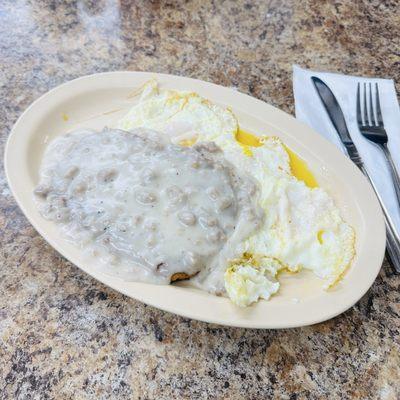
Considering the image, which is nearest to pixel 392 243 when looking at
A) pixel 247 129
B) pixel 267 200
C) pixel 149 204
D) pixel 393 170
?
pixel 393 170

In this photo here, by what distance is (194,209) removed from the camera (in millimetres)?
1294

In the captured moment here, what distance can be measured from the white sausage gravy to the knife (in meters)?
0.42

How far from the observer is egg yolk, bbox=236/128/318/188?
4.95 feet

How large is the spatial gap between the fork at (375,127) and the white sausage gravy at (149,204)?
1.77 ft

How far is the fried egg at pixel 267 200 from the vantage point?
1.24 metres

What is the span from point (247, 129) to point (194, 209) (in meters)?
0.45

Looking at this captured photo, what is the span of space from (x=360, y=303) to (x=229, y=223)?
1.41 feet

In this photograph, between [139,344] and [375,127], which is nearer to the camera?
[139,344]

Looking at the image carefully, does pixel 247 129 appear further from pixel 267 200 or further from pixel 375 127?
pixel 375 127

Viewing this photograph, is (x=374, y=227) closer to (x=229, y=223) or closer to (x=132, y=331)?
(x=229, y=223)

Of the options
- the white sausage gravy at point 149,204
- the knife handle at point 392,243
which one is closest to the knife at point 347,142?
the knife handle at point 392,243

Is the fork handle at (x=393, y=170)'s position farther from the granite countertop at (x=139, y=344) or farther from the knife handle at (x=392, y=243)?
the granite countertop at (x=139, y=344)

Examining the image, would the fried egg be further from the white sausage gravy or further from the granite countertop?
the granite countertop

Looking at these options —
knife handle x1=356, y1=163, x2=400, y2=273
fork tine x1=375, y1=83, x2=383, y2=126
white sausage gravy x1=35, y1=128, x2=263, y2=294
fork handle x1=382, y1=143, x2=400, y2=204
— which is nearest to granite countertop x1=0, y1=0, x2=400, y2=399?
knife handle x1=356, y1=163, x2=400, y2=273
